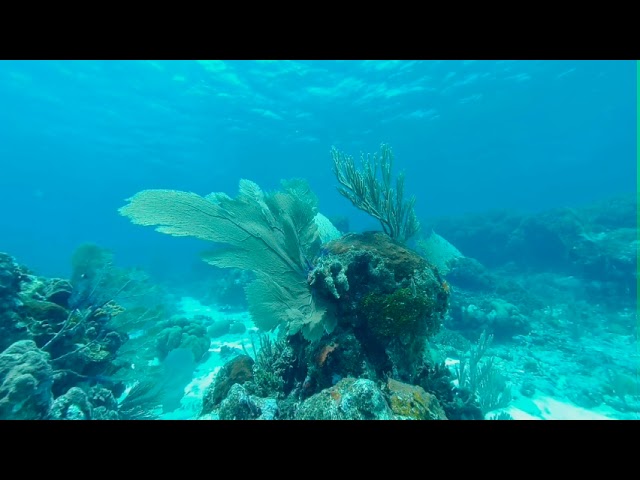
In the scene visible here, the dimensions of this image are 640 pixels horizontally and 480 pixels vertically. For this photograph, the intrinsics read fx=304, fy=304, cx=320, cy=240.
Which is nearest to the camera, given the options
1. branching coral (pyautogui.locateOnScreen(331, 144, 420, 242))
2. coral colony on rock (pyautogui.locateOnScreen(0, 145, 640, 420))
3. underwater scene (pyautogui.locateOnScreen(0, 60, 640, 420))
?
coral colony on rock (pyautogui.locateOnScreen(0, 145, 640, 420))

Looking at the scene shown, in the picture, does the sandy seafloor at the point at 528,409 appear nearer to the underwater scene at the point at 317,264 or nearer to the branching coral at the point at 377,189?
the underwater scene at the point at 317,264

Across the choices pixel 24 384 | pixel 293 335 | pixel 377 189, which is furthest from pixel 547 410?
pixel 24 384

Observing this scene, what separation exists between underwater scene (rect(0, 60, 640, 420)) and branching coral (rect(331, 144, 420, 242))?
0.04 meters

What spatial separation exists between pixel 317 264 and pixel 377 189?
2001mm

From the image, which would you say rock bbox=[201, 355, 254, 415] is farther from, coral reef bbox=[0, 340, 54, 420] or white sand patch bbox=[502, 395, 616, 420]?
white sand patch bbox=[502, 395, 616, 420]

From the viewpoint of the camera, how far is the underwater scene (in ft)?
14.9

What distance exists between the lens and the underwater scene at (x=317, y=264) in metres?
4.53

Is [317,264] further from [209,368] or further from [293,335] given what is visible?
[209,368]

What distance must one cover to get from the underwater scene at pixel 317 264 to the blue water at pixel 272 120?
298mm

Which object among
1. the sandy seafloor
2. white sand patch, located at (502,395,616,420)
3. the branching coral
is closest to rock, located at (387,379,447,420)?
the branching coral

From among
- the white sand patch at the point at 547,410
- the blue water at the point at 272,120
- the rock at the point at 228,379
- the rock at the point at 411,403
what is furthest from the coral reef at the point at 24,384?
the blue water at the point at 272,120

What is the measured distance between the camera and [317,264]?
4.93 m

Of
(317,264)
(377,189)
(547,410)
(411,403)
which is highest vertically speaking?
(377,189)
